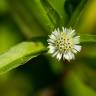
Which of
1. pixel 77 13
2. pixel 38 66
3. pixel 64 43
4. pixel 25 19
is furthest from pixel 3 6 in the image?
pixel 77 13

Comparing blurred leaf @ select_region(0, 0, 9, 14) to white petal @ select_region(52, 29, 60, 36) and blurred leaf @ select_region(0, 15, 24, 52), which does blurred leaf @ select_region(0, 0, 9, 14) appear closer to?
blurred leaf @ select_region(0, 15, 24, 52)

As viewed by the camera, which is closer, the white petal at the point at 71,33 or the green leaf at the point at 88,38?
the green leaf at the point at 88,38

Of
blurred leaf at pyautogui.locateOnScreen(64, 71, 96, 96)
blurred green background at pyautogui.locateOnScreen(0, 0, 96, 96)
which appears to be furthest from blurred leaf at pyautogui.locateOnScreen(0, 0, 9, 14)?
blurred leaf at pyautogui.locateOnScreen(64, 71, 96, 96)

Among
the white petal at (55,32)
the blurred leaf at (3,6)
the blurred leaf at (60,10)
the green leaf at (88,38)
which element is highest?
the blurred leaf at (3,6)

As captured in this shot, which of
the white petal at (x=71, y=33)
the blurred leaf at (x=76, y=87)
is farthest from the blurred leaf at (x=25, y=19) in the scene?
the white petal at (x=71, y=33)

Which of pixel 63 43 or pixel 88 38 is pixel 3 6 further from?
pixel 88 38

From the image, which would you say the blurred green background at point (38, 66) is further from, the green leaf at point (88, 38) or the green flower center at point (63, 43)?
the green leaf at point (88, 38)
